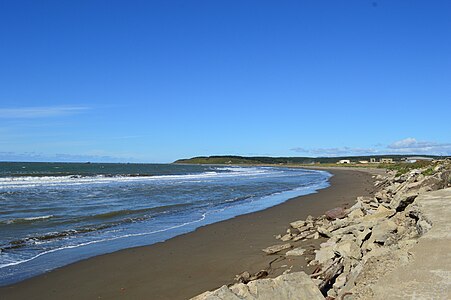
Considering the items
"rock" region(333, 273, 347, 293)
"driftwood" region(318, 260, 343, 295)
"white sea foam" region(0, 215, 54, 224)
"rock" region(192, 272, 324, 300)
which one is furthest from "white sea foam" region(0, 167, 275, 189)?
"rock" region(192, 272, 324, 300)

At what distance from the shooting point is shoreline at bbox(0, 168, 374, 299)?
26.3ft

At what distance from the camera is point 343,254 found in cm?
754

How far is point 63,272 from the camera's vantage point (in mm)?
9352

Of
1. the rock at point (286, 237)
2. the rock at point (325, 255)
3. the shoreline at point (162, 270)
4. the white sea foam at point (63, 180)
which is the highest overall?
the white sea foam at point (63, 180)

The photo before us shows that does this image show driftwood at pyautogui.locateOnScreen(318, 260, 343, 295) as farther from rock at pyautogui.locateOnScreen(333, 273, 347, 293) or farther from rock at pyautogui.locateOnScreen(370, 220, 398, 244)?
rock at pyautogui.locateOnScreen(370, 220, 398, 244)

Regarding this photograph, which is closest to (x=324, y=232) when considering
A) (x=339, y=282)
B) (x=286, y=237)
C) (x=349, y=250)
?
(x=286, y=237)

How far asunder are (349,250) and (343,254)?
0.20 meters

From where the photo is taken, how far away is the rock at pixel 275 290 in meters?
5.00

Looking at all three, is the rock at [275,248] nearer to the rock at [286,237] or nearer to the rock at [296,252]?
the rock at [296,252]

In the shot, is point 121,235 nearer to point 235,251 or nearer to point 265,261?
point 235,251

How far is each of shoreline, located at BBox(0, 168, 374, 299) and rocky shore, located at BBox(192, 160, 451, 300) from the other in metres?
0.81

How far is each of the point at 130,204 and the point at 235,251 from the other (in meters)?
12.1

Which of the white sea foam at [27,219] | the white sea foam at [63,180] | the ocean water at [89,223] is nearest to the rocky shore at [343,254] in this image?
the ocean water at [89,223]

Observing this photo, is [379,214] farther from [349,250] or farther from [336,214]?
[349,250]
